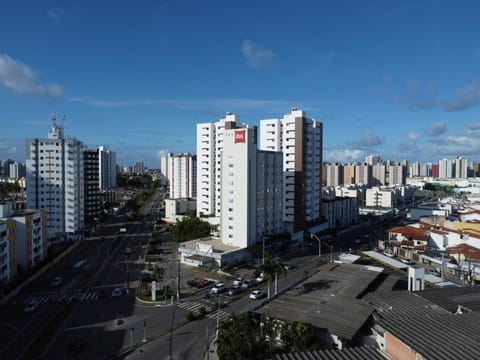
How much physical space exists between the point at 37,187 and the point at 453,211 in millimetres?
102400

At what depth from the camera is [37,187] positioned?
237ft

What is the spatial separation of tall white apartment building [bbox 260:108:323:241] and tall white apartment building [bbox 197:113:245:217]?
1018 centimetres

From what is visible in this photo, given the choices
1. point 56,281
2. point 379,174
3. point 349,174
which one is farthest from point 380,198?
point 56,281

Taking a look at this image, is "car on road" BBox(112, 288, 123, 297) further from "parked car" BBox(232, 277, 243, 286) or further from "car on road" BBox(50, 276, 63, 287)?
"parked car" BBox(232, 277, 243, 286)

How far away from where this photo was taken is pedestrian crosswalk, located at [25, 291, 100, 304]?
3805cm

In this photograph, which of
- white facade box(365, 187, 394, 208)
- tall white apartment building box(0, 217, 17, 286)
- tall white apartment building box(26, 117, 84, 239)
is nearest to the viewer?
tall white apartment building box(0, 217, 17, 286)

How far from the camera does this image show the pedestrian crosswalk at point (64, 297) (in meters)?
38.0

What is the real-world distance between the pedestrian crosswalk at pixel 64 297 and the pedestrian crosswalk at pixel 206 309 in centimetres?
992

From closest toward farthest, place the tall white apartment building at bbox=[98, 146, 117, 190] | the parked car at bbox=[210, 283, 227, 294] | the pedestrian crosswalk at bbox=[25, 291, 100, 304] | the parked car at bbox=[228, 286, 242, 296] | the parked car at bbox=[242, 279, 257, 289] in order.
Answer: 1. the pedestrian crosswalk at bbox=[25, 291, 100, 304]
2. the parked car at bbox=[228, 286, 242, 296]
3. the parked car at bbox=[210, 283, 227, 294]
4. the parked car at bbox=[242, 279, 257, 289]
5. the tall white apartment building at bbox=[98, 146, 117, 190]

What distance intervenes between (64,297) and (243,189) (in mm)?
27765

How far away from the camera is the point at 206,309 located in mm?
34594

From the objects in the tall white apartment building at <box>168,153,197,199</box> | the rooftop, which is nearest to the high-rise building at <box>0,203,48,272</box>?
the rooftop

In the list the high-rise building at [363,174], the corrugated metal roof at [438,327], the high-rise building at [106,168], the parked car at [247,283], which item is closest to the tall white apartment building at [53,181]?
the parked car at [247,283]

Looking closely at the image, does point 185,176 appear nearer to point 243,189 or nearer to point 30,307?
point 243,189
